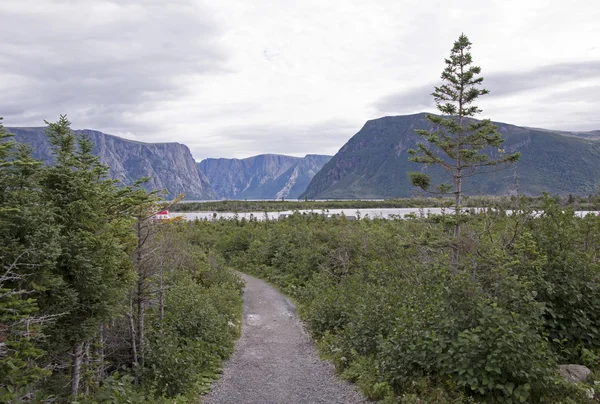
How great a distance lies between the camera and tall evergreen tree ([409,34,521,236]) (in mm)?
10836

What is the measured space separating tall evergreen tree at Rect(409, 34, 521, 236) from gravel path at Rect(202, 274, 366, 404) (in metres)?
5.54

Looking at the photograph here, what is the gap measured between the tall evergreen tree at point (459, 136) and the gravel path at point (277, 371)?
18.2 ft

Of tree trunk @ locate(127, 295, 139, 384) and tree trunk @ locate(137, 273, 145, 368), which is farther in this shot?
tree trunk @ locate(137, 273, 145, 368)

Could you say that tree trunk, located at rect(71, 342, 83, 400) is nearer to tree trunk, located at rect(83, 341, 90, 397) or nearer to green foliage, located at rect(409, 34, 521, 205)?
tree trunk, located at rect(83, 341, 90, 397)

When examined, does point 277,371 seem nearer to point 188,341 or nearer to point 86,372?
point 188,341

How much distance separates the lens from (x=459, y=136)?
11227 millimetres

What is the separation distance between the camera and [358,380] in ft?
26.7

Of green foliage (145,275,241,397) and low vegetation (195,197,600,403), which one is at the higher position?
low vegetation (195,197,600,403)

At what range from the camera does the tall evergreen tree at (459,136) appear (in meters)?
10.8

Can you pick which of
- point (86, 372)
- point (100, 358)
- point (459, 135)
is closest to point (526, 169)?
point (459, 135)

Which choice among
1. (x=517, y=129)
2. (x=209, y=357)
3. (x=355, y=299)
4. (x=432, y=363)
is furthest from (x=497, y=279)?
(x=517, y=129)

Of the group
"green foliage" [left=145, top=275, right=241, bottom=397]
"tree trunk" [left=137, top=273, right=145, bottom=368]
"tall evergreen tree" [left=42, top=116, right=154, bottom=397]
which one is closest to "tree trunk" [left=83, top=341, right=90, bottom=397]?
"tall evergreen tree" [left=42, top=116, right=154, bottom=397]

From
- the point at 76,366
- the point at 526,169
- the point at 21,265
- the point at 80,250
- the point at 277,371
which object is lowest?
the point at 277,371

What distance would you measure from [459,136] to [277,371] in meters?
8.12
